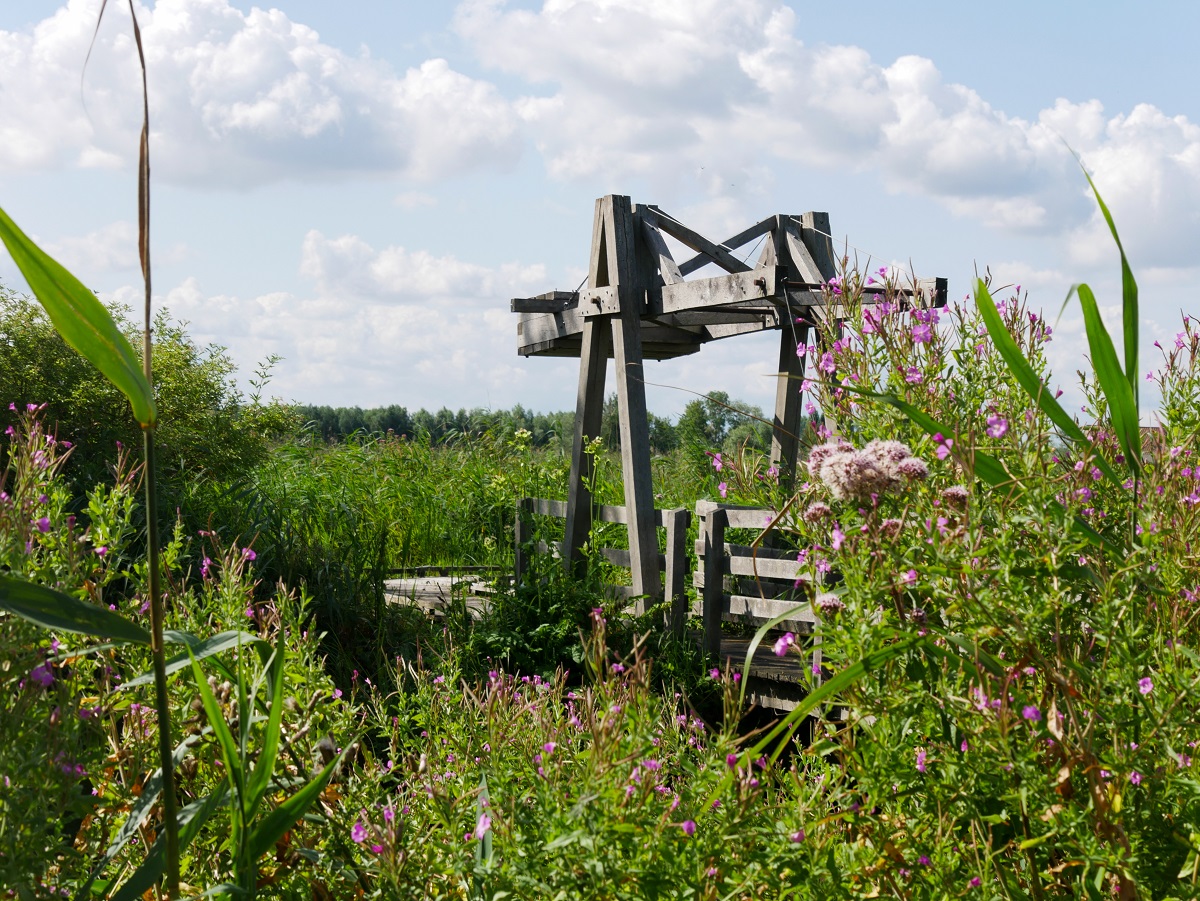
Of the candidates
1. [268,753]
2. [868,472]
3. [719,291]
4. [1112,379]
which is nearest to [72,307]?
[268,753]

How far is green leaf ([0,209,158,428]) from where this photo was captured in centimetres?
106

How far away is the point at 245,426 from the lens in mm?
8742

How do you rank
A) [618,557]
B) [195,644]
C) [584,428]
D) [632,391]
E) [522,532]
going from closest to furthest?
[195,644], [632,391], [618,557], [584,428], [522,532]

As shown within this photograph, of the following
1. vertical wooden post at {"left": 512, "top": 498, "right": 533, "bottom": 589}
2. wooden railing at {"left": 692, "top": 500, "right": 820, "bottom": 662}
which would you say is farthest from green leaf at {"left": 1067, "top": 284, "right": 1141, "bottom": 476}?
vertical wooden post at {"left": 512, "top": 498, "right": 533, "bottom": 589}

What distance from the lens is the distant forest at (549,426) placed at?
789cm

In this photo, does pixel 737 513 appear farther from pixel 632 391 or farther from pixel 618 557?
pixel 632 391

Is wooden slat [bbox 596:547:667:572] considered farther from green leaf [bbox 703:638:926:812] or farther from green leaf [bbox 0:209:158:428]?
green leaf [bbox 0:209:158:428]

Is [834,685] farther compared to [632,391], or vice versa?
[632,391]

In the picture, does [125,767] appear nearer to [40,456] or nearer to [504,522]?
[40,456]

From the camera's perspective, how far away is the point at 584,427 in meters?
7.27

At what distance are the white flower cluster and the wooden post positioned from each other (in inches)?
198

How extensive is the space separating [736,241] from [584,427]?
161cm

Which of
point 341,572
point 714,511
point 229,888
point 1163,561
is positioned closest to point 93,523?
point 229,888

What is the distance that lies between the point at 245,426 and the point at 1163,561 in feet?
26.6
